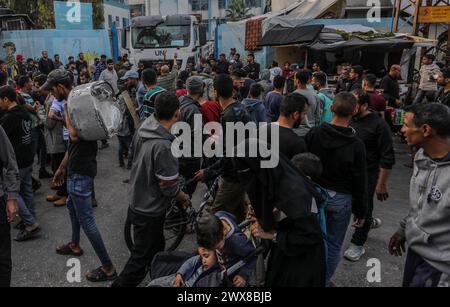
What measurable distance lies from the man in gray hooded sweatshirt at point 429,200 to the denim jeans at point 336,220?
2.50 ft

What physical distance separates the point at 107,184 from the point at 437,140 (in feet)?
17.1

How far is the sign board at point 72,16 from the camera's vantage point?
19359 millimetres

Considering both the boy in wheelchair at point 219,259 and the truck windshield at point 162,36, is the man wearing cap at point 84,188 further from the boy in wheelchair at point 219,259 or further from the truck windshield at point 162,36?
the truck windshield at point 162,36

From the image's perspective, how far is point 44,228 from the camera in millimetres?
4672

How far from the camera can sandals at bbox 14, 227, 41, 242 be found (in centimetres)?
436

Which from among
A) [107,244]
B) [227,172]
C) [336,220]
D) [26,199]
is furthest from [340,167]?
[26,199]

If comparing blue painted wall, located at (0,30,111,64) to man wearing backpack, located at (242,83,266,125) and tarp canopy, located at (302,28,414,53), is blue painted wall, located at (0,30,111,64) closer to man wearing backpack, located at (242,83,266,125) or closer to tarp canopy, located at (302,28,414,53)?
tarp canopy, located at (302,28,414,53)

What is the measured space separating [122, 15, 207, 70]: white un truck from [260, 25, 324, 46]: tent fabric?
2832mm

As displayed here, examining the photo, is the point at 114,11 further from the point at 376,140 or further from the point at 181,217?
the point at 376,140

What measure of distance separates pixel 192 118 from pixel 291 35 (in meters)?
9.23

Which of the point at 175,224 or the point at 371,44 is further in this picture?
the point at 371,44

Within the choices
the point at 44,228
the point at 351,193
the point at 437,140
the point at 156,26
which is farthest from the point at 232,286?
the point at 156,26

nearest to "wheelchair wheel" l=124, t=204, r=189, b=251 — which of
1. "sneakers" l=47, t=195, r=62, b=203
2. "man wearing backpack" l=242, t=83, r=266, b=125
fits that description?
"man wearing backpack" l=242, t=83, r=266, b=125

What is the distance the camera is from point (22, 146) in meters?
4.40
